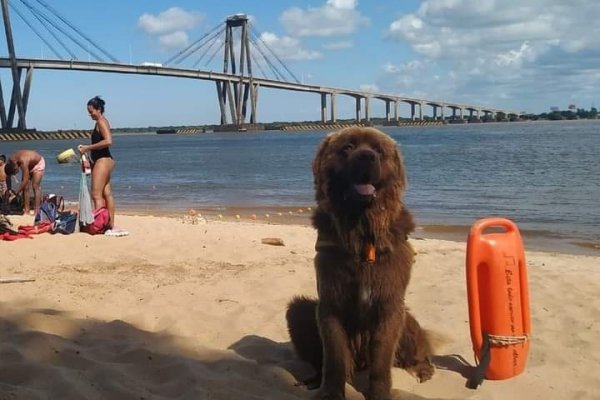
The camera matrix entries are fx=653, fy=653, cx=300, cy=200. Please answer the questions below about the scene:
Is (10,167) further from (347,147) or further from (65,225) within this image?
(347,147)

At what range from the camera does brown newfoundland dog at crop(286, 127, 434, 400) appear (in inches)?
128

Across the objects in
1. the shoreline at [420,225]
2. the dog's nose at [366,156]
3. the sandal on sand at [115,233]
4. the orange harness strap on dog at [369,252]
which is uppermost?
the dog's nose at [366,156]

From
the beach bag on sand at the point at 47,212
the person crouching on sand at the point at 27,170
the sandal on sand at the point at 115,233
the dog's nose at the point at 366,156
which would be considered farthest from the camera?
the person crouching on sand at the point at 27,170

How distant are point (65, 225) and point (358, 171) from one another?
20.3 feet

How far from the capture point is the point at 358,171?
3.13 meters

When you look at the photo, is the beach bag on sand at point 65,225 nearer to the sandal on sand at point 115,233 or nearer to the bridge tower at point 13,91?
the sandal on sand at point 115,233

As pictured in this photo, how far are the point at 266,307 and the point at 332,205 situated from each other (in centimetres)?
204

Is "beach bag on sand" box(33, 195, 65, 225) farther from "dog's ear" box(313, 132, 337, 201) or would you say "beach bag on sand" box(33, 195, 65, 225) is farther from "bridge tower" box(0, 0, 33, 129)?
"bridge tower" box(0, 0, 33, 129)

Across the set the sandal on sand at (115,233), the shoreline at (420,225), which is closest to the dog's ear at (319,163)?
the sandal on sand at (115,233)

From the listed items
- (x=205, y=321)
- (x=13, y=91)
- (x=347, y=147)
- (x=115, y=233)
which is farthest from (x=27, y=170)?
(x=13, y=91)

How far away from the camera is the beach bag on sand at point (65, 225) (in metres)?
8.32

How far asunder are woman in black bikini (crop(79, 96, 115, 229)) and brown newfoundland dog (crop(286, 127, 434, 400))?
581 cm

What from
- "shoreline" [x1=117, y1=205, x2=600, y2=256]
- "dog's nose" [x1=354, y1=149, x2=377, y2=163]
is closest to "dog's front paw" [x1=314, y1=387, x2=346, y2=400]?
"dog's nose" [x1=354, y1=149, x2=377, y2=163]

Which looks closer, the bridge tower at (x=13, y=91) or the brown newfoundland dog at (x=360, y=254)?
the brown newfoundland dog at (x=360, y=254)
